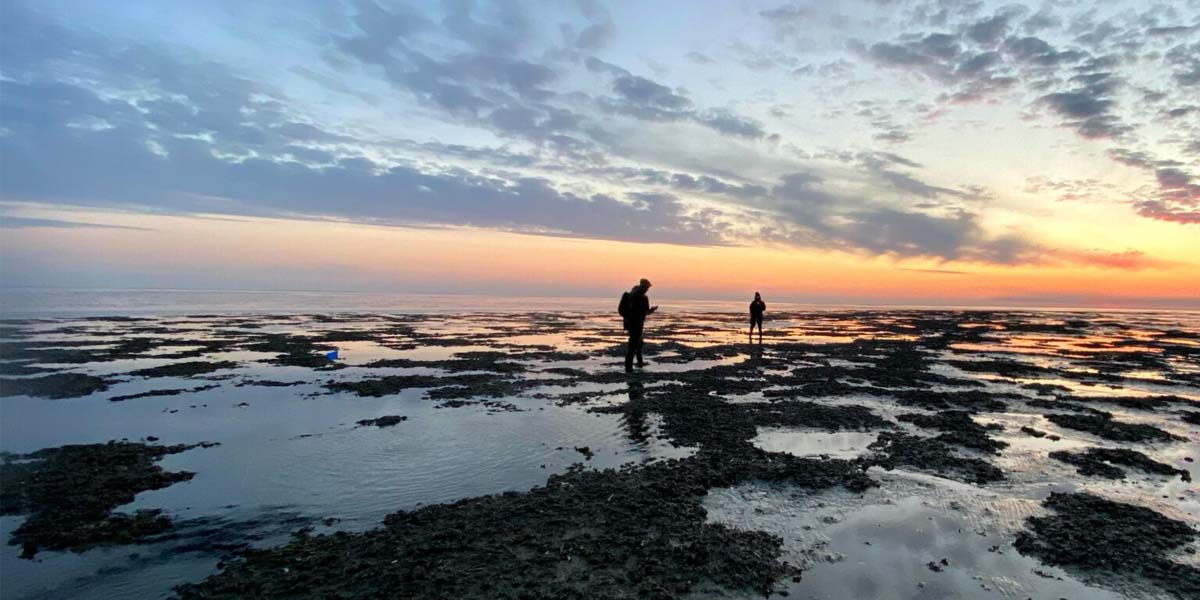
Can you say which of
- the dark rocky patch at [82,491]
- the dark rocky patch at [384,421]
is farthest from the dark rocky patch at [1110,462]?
the dark rocky patch at [82,491]

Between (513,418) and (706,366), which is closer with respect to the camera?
(513,418)

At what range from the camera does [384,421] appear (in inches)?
488

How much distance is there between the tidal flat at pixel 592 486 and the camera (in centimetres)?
573

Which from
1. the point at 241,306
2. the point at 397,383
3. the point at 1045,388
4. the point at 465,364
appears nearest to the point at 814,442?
the point at 1045,388

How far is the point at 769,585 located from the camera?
5.54m

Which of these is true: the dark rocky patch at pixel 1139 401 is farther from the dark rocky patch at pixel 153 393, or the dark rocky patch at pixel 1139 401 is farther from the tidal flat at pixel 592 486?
the dark rocky patch at pixel 153 393

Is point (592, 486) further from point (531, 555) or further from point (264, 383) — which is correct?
point (264, 383)

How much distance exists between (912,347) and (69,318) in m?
59.6

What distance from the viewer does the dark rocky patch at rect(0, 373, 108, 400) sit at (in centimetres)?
1530

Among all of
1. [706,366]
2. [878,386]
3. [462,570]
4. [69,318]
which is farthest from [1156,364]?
[69,318]

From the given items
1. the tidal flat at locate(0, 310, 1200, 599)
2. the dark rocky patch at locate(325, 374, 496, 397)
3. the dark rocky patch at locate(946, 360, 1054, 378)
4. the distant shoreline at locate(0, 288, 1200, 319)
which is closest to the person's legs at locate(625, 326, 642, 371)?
the tidal flat at locate(0, 310, 1200, 599)

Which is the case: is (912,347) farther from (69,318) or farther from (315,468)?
(69,318)

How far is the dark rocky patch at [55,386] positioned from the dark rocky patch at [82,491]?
6.91 metres

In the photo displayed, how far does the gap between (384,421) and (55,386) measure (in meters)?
11.4
